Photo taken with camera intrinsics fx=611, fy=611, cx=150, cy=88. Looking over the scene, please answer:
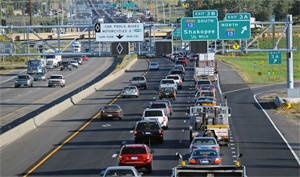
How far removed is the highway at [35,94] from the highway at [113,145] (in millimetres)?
3966

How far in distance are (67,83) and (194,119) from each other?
51.3 meters

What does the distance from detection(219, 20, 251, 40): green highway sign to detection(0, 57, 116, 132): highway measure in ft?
60.0

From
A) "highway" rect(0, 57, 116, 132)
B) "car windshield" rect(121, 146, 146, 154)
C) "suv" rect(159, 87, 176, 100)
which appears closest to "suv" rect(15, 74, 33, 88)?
"highway" rect(0, 57, 116, 132)

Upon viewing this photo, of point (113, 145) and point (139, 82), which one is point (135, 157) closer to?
point (113, 145)

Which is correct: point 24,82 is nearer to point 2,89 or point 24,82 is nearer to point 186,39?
point 2,89

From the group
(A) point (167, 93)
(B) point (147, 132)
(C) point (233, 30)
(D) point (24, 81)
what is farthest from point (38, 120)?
(D) point (24, 81)

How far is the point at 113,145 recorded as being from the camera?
37438 millimetres

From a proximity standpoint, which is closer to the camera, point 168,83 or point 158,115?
point 158,115

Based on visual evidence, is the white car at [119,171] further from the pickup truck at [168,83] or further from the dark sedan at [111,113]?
the pickup truck at [168,83]

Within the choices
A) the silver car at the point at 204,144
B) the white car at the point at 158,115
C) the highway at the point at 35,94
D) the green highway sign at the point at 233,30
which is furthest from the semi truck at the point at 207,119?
the highway at the point at 35,94

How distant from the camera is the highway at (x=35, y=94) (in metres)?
55.1

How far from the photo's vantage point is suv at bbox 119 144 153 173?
27203 millimetres

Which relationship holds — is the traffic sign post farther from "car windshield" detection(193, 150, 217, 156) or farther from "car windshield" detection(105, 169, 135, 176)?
"car windshield" detection(105, 169, 135, 176)

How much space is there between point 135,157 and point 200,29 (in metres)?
25.8
